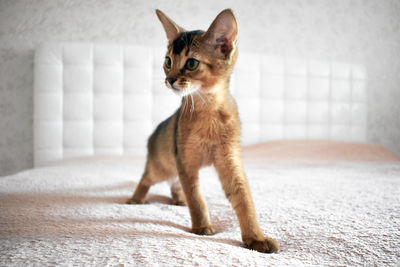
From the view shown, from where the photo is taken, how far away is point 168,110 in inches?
97.6

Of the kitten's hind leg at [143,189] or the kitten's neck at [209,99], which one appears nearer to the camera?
the kitten's neck at [209,99]

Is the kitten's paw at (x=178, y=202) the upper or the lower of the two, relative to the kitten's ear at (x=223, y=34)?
lower

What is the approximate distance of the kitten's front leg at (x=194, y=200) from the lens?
75cm

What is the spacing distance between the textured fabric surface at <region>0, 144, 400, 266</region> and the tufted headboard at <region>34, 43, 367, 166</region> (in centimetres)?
93

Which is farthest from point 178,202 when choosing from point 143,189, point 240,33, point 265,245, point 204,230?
point 240,33

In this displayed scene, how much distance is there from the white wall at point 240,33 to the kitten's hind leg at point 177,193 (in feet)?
6.02

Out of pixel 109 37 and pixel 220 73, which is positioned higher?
pixel 109 37

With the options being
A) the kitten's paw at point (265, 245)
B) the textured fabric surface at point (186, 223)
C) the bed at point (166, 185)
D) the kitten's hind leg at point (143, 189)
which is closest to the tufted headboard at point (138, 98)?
the bed at point (166, 185)

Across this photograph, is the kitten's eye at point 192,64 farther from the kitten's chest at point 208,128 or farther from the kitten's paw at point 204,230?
the kitten's paw at point 204,230

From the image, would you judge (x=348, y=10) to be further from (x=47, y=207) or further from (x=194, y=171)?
(x=47, y=207)

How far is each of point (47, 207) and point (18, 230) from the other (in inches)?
10.4

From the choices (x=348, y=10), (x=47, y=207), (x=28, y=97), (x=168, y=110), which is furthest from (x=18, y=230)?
(x=348, y=10)

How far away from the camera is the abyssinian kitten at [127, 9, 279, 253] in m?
0.77

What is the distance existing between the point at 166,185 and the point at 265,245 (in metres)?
0.93
